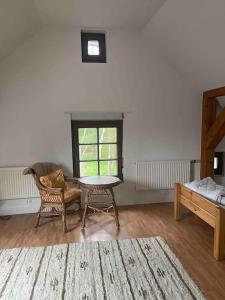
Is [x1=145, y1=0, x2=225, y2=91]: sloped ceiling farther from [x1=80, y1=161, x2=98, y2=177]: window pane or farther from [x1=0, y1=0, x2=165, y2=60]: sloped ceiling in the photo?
[x1=80, y1=161, x2=98, y2=177]: window pane

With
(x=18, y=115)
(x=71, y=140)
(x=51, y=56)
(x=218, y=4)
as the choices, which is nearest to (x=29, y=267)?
(x=71, y=140)

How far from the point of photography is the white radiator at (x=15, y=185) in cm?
355

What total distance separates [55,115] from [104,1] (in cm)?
173

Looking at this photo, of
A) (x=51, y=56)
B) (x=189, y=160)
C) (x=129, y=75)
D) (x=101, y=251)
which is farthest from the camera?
(x=189, y=160)

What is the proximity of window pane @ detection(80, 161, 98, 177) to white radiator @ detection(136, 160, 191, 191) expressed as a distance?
0.73 metres

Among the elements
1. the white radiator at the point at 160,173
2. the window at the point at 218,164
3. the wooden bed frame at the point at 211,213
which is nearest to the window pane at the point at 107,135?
the white radiator at the point at 160,173

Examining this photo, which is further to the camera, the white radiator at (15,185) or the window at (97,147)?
the window at (97,147)

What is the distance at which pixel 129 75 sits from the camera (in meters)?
3.83

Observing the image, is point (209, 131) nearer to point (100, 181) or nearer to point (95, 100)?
point (95, 100)

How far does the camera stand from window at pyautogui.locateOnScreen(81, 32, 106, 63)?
3672mm

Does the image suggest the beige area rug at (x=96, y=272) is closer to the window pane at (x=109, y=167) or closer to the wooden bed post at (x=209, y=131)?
the window pane at (x=109, y=167)

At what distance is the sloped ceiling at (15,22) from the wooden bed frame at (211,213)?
3.04 metres

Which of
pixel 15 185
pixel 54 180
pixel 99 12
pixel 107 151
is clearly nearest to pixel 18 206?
pixel 15 185

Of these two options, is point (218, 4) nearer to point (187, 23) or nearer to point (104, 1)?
point (187, 23)
